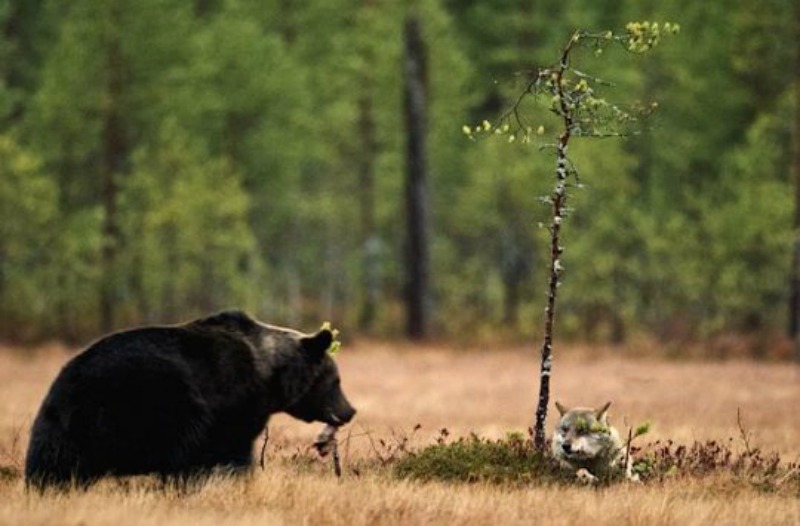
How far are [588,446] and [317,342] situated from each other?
2591 millimetres

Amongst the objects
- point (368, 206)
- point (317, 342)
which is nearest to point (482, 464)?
point (317, 342)

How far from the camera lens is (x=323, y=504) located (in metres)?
9.39

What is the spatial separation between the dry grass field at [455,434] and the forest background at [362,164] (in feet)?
13.5

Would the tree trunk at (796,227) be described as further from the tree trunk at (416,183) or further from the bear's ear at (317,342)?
the bear's ear at (317,342)

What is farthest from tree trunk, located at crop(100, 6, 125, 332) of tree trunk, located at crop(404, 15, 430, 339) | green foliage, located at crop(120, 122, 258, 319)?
tree trunk, located at crop(404, 15, 430, 339)

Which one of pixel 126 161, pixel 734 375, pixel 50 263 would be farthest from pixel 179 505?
pixel 126 161

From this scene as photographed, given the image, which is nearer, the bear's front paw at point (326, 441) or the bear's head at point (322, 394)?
the bear's head at point (322, 394)

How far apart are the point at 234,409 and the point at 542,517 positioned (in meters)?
2.64

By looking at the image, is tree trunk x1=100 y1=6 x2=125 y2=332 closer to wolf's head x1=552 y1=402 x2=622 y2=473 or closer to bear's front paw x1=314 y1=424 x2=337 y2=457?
bear's front paw x1=314 y1=424 x2=337 y2=457

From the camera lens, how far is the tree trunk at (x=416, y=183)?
35250 mm

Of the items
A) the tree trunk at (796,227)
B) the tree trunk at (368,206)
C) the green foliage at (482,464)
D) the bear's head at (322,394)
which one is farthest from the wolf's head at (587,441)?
the tree trunk at (368,206)

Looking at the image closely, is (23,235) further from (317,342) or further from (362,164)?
(317,342)

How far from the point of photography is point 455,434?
1662 cm

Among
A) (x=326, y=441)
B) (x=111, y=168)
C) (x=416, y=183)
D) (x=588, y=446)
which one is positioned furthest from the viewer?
(x=416, y=183)
